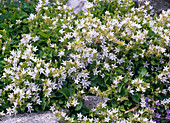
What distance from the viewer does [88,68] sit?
Answer: 4082 millimetres

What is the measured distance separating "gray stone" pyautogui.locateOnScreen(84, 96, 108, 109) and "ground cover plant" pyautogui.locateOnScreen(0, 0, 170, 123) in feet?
0.31

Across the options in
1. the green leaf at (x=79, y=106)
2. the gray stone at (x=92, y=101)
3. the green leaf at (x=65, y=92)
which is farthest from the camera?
the gray stone at (x=92, y=101)

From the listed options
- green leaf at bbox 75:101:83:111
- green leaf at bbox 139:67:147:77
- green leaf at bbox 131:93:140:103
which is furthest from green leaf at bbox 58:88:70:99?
green leaf at bbox 139:67:147:77

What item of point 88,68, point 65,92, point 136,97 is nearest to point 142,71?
point 136,97

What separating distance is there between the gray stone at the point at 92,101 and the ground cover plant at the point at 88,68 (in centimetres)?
10

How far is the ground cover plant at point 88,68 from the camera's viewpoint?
3568 millimetres

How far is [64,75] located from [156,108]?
6.07 ft

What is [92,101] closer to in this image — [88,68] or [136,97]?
[88,68]

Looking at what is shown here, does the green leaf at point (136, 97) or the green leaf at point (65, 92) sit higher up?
the green leaf at point (65, 92)

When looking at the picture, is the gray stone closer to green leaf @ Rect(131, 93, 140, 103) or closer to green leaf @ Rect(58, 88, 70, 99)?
green leaf @ Rect(58, 88, 70, 99)

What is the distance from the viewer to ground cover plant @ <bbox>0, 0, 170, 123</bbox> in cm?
357

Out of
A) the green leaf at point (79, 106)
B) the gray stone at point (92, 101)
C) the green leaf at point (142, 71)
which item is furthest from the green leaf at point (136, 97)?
the green leaf at point (79, 106)

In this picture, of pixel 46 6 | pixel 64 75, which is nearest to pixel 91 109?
pixel 64 75

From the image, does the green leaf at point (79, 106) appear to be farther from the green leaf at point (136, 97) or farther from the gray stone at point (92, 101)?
the green leaf at point (136, 97)
